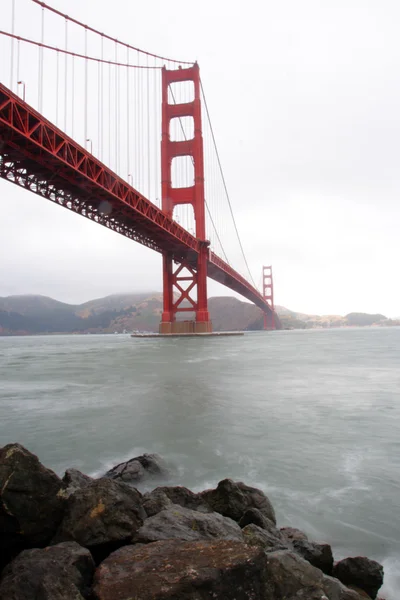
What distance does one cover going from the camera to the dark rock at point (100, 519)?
1.78 meters

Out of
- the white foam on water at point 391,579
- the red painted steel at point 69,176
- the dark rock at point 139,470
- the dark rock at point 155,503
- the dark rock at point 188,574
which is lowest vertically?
the white foam on water at point 391,579

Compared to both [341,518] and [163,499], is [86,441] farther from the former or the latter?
[341,518]

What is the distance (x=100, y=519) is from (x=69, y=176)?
61.1 feet

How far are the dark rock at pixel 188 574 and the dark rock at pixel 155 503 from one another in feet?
2.15

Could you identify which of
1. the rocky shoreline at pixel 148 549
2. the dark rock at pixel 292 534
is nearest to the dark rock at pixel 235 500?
the rocky shoreline at pixel 148 549

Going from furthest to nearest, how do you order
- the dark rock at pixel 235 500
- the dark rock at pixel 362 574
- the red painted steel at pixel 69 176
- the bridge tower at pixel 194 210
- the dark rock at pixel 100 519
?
1. the bridge tower at pixel 194 210
2. the red painted steel at pixel 69 176
3. the dark rock at pixel 235 500
4. the dark rock at pixel 362 574
5. the dark rock at pixel 100 519

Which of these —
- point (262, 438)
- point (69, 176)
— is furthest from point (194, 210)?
point (262, 438)

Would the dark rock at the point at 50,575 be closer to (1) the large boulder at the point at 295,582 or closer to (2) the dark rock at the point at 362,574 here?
(1) the large boulder at the point at 295,582

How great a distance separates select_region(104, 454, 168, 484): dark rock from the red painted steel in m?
13.7

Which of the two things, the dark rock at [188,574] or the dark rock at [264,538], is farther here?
the dark rock at [264,538]

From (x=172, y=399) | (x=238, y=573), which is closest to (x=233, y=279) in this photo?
(x=172, y=399)

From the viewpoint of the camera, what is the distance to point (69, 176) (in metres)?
18.3

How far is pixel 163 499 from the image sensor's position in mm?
2252

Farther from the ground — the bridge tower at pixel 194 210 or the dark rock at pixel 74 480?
the bridge tower at pixel 194 210
